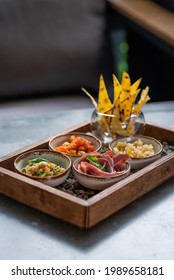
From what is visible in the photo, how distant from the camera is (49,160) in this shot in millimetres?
1700

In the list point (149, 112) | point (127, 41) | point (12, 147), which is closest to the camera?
point (12, 147)

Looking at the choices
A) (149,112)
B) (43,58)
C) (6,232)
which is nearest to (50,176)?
(6,232)

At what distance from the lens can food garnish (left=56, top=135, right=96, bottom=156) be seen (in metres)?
1.75

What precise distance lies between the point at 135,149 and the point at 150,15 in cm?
132

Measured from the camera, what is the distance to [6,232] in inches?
56.6

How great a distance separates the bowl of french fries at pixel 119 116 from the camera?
6.21 feet

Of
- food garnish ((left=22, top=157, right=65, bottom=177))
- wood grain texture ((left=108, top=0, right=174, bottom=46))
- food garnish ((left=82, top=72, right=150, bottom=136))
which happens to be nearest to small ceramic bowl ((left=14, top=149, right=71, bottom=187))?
food garnish ((left=22, top=157, right=65, bottom=177))

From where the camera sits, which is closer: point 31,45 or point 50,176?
point 50,176

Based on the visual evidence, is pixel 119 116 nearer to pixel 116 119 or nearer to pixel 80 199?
pixel 116 119

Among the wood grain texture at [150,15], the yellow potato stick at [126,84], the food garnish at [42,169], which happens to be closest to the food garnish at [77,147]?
the food garnish at [42,169]

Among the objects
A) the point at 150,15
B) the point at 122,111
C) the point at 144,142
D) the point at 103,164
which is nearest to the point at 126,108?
the point at 122,111
